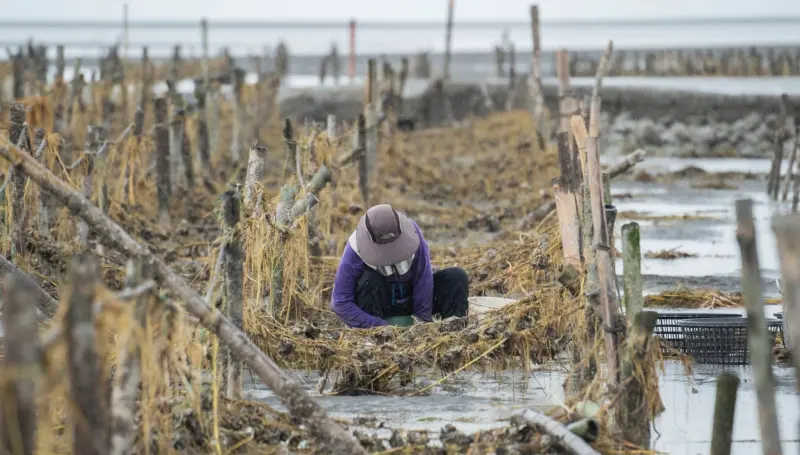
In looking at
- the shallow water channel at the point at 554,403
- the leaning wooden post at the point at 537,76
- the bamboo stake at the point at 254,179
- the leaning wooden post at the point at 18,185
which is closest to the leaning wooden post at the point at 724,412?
the shallow water channel at the point at 554,403

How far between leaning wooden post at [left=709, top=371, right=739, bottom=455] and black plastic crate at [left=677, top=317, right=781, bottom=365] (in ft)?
7.17

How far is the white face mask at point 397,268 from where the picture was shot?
8.27 m

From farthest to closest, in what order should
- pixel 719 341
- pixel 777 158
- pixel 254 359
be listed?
pixel 777 158, pixel 719 341, pixel 254 359

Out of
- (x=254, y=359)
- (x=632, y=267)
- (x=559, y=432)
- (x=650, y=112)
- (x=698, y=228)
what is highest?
(x=632, y=267)

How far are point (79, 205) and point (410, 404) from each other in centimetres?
227

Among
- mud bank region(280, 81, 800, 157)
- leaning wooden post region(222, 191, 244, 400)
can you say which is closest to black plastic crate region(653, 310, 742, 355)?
leaning wooden post region(222, 191, 244, 400)

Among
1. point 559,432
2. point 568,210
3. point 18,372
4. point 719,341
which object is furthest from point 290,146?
point 18,372

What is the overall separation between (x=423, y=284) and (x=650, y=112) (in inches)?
795

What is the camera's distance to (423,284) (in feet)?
27.5

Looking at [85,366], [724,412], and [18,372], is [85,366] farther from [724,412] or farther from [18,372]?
[724,412]

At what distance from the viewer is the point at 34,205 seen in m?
10.5

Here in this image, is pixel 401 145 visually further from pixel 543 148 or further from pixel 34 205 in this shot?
pixel 34 205

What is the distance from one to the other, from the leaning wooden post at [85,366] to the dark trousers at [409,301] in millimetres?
4121

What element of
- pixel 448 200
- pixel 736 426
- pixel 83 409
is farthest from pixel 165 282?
pixel 448 200
